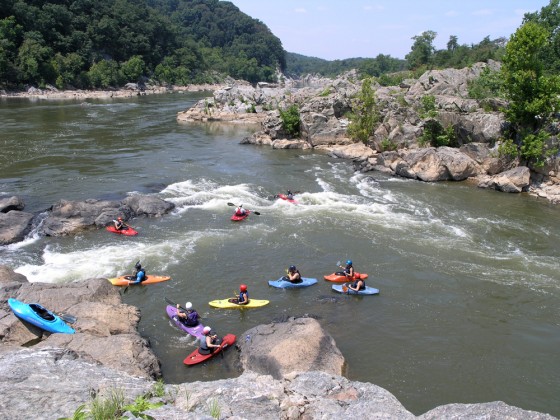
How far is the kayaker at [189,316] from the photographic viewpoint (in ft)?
45.1

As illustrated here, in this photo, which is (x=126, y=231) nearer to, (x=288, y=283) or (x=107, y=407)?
(x=288, y=283)

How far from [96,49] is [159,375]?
99.4 metres

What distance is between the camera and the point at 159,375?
11.5 metres

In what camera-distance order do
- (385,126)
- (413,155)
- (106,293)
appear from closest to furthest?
(106,293) → (413,155) → (385,126)

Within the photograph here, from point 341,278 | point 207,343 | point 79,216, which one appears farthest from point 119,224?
point 341,278

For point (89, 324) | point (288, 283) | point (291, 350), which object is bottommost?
point (89, 324)

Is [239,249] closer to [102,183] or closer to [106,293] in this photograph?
[106,293]

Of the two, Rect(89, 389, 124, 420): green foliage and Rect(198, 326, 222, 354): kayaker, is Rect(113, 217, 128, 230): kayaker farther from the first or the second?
Rect(89, 389, 124, 420): green foliage

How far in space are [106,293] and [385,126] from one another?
2808 cm

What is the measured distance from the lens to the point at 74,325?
41.9 feet

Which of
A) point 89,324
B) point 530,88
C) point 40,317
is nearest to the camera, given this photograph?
point 40,317

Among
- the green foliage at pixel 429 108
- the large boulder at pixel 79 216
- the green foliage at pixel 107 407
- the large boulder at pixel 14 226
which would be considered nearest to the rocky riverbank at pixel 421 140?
the green foliage at pixel 429 108

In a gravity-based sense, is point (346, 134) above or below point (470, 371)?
above

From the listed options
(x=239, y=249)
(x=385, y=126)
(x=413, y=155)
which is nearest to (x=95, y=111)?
(x=385, y=126)
